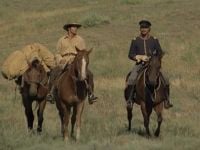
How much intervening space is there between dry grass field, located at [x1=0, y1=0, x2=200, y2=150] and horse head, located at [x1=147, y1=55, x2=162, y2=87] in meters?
1.36

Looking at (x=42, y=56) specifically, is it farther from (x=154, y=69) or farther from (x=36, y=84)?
(x=154, y=69)

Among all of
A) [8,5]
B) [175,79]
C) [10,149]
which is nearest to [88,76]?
[10,149]

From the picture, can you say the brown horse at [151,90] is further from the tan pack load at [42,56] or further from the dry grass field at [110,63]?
the tan pack load at [42,56]

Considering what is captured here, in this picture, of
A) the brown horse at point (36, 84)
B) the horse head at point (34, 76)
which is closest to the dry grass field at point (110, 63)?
the brown horse at point (36, 84)

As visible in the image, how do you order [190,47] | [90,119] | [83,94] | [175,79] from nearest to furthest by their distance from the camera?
[83,94] → [90,119] → [175,79] → [190,47]

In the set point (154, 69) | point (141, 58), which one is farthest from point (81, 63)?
point (141, 58)

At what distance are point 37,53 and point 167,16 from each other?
27086 mm

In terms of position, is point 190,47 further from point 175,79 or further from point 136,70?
point 136,70

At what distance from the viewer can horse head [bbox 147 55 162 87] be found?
15.1m

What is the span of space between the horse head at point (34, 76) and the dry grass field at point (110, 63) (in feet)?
3.68

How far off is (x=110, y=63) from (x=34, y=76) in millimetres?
15089

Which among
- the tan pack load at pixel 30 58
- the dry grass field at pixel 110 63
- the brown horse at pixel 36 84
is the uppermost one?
the tan pack load at pixel 30 58

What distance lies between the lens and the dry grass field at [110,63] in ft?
47.3

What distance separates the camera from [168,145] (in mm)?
13609
